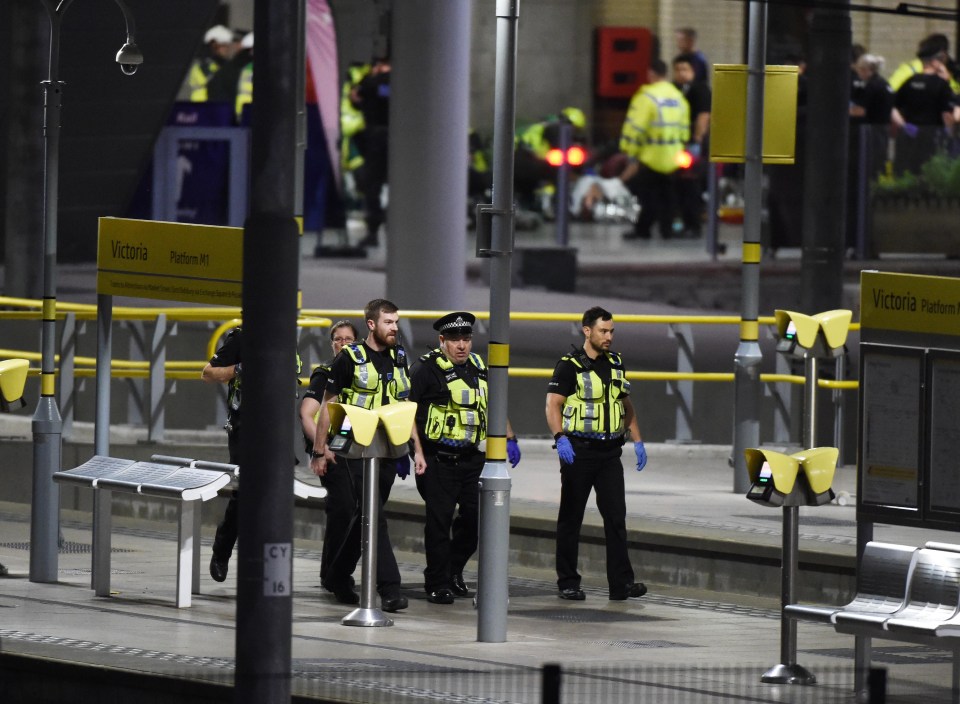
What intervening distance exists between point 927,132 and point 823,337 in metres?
12.7

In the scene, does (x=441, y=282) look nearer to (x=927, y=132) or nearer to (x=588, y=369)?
(x=588, y=369)

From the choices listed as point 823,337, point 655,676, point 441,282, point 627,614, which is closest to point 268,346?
point 655,676

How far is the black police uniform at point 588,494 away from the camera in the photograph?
48.8 ft

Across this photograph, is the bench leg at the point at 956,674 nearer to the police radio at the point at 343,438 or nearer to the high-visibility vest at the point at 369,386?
the police radio at the point at 343,438

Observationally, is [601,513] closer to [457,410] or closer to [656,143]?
[457,410]

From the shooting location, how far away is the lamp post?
14.9 metres

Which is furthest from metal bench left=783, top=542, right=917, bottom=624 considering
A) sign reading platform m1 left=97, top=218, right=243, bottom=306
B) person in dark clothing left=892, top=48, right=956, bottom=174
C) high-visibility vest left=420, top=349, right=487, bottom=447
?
person in dark clothing left=892, top=48, right=956, bottom=174

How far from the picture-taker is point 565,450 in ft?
48.4

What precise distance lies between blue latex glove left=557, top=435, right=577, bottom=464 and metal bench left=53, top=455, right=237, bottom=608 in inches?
79.2

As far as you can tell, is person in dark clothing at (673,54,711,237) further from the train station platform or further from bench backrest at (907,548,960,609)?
bench backrest at (907,548,960,609)

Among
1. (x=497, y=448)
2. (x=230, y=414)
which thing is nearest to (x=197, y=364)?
(x=230, y=414)

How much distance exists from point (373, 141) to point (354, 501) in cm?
1762

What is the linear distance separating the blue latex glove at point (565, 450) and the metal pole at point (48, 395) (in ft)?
10.5

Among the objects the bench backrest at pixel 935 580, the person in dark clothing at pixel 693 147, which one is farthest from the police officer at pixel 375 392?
the person in dark clothing at pixel 693 147
